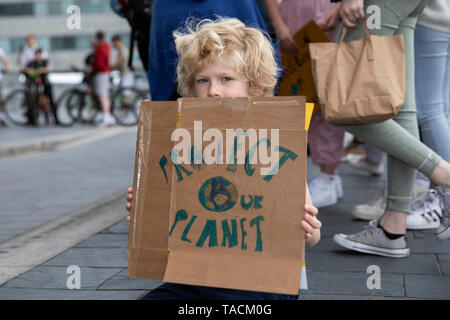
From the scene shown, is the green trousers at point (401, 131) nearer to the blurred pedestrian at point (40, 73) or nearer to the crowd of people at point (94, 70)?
the crowd of people at point (94, 70)

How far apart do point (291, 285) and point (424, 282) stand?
3.30 feet

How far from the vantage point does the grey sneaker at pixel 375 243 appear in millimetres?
2803

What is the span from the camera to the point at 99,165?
6.52 metres

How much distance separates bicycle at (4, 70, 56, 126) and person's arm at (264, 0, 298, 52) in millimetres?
9376

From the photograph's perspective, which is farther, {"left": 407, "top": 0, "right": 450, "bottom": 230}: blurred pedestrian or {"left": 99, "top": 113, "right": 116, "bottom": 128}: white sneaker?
{"left": 99, "top": 113, "right": 116, "bottom": 128}: white sneaker

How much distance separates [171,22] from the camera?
2.82 metres

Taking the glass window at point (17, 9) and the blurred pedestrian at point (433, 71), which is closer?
the blurred pedestrian at point (433, 71)

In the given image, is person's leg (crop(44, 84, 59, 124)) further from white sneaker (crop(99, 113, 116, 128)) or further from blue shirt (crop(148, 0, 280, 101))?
blue shirt (crop(148, 0, 280, 101))

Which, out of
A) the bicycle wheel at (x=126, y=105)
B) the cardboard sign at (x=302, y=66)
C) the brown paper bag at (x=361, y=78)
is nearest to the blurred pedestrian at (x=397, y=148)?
the brown paper bag at (x=361, y=78)

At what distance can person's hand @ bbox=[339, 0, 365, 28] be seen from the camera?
2.63m

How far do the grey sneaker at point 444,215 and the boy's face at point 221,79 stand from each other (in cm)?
98

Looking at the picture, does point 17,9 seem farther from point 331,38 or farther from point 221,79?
point 221,79


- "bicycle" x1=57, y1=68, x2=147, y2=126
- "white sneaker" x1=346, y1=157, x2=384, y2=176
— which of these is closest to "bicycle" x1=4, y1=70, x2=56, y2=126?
"bicycle" x1=57, y1=68, x2=147, y2=126

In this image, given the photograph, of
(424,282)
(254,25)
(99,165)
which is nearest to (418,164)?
(424,282)
